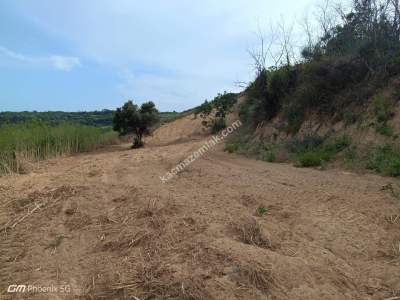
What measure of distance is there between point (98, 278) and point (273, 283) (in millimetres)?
1488

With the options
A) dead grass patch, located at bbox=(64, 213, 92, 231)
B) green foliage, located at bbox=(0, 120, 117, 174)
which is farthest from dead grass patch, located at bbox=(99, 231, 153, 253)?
green foliage, located at bbox=(0, 120, 117, 174)

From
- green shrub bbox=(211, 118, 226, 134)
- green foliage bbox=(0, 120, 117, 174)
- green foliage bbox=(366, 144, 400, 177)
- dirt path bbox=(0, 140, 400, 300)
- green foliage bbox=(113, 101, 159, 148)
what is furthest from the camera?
green shrub bbox=(211, 118, 226, 134)

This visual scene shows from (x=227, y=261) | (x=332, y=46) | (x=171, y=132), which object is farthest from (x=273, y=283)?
(x=171, y=132)

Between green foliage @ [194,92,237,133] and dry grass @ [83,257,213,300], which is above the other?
green foliage @ [194,92,237,133]

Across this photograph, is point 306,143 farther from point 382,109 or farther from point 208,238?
point 208,238

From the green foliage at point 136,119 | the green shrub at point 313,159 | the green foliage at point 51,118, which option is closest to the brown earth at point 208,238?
the green shrub at point 313,159

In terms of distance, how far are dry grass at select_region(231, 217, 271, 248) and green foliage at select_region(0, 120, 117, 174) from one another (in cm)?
699

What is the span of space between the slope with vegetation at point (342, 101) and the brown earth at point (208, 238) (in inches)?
66.5

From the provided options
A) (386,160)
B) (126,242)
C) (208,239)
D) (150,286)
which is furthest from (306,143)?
(150,286)

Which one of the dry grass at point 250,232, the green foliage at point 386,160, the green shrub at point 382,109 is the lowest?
the dry grass at point 250,232

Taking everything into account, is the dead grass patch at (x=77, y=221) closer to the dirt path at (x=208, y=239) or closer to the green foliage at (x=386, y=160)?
the dirt path at (x=208, y=239)

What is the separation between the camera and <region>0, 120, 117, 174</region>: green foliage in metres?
9.73

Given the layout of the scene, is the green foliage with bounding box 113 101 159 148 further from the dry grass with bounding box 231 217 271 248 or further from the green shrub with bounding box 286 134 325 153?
the dry grass with bounding box 231 217 271 248

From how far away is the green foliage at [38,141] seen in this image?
31.9ft
